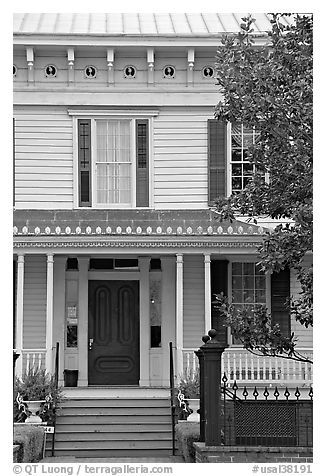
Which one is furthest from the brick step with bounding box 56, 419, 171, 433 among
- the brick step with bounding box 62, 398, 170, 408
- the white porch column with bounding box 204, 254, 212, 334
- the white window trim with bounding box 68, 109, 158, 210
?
the white window trim with bounding box 68, 109, 158, 210

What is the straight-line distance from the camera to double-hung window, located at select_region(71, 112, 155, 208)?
21.3m

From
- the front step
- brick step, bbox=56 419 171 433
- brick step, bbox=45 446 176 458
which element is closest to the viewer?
brick step, bbox=45 446 176 458

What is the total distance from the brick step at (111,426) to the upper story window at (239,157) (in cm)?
523

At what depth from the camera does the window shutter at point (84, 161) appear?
21.2m

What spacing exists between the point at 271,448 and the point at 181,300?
693cm

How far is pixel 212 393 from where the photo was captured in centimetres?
1369

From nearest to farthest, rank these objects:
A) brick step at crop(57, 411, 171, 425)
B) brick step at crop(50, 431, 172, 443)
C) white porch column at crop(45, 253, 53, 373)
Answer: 1. brick step at crop(50, 431, 172, 443)
2. brick step at crop(57, 411, 171, 425)
3. white porch column at crop(45, 253, 53, 373)

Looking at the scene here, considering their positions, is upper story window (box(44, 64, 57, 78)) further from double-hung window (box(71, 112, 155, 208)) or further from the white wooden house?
double-hung window (box(71, 112, 155, 208))

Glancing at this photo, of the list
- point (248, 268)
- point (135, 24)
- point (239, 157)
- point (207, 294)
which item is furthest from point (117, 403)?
point (135, 24)

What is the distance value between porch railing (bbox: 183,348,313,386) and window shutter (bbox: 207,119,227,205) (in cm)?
336

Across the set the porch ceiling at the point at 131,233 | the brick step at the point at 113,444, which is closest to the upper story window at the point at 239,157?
the porch ceiling at the point at 131,233

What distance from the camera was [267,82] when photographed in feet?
42.5

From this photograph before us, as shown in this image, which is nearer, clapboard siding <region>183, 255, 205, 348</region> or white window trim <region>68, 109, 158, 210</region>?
clapboard siding <region>183, 255, 205, 348</region>

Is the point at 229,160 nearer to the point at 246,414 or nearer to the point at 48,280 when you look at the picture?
the point at 48,280
